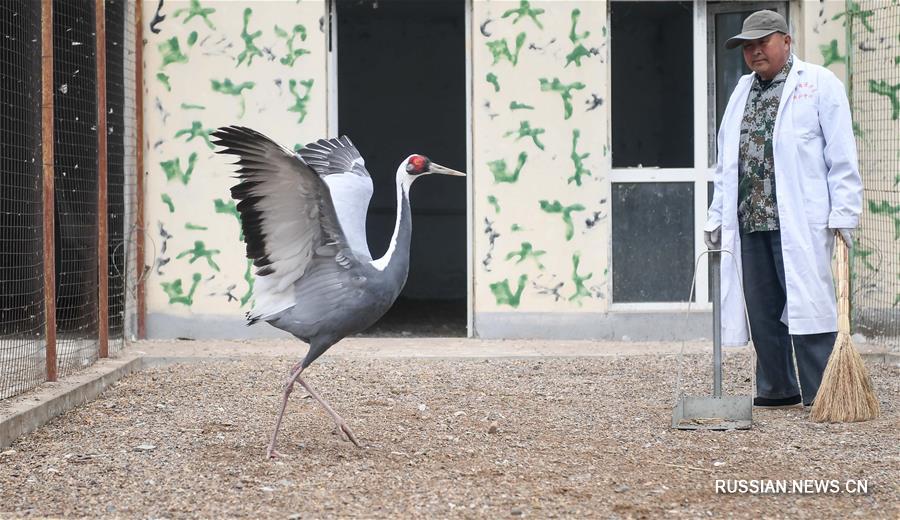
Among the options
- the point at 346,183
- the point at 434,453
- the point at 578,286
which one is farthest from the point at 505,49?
the point at 434,453

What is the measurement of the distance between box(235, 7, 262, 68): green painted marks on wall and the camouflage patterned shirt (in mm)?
4693

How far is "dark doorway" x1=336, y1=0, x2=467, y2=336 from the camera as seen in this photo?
1588 cm

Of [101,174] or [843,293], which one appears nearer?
[843,293]

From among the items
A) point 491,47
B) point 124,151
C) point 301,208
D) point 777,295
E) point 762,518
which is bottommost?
point 762,518

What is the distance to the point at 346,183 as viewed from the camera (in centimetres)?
635

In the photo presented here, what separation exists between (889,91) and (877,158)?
0.55 m

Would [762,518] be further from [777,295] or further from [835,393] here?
[777,295]

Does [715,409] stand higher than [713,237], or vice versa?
[713,237]

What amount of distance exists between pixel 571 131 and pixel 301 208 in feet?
16.4

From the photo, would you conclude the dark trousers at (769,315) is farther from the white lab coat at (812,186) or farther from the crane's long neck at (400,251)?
the crane's long neck at (400,251)

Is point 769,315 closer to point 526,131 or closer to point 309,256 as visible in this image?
point 309,256

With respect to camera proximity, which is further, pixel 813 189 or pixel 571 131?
pixel 571 131

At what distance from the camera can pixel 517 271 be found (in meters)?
10.2

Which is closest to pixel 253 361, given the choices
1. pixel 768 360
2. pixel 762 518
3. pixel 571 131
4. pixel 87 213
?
pixel 87 213
